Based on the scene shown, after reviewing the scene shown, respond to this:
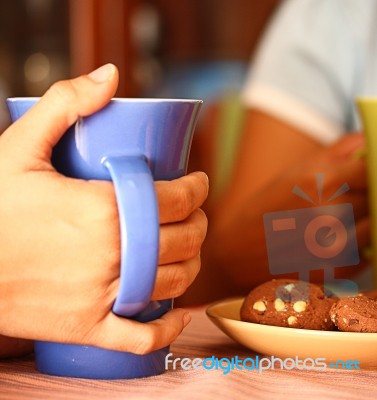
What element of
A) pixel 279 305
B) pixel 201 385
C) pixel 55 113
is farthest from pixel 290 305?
pixel 55 113

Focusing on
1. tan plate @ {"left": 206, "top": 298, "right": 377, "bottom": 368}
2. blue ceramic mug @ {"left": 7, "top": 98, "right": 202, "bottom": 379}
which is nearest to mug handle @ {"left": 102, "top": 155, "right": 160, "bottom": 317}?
blue ceramic mug @ {"left": 7, "top": 98, "right": 202, "bottom": 379}

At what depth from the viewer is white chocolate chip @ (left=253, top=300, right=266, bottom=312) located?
554 millimetres

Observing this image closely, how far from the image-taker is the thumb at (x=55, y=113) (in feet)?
1.51

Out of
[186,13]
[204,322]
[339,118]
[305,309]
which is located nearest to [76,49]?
[186,13]

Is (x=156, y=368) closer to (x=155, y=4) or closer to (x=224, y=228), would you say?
(x=224, y=228)

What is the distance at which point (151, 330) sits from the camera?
479 mm

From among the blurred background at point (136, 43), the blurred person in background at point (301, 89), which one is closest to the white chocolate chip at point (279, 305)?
the blurred person in background at point (301, 89)

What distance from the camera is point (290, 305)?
1.80ft

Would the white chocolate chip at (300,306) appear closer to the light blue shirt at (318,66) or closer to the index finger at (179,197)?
the index finger at (179,197)

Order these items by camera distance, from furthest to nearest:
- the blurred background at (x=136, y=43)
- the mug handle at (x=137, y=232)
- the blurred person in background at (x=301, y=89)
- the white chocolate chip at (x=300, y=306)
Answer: the blurred background at (x=136, y=43) < the blurred person in background at (x=301, y=89) < the white chocolate chip at (x=300, y=306) < the mug handle at (x=137, y=232)
